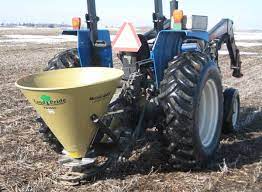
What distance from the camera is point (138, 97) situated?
15.7 ft

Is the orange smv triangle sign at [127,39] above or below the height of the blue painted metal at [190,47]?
above

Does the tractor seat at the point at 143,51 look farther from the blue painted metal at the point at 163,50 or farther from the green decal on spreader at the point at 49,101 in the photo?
the green decal on spreader at the point at 49,101

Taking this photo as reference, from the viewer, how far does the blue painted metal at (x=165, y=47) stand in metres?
4.67

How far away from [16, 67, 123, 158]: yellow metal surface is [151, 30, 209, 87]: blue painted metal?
58 centimetres

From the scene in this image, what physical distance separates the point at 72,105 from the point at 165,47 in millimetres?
1505

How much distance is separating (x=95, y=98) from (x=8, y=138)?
7.87 feet

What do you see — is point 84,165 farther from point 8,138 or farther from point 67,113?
point 8,138

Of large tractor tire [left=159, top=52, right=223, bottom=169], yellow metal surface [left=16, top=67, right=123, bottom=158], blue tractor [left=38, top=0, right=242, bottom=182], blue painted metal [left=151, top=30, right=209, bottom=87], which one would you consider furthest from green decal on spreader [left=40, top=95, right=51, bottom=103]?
blue painted metal [left=151, top=30, right=209, bottom=87]

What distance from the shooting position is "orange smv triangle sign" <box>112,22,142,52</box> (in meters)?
4.83

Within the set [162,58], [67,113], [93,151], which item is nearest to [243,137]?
[162,58]

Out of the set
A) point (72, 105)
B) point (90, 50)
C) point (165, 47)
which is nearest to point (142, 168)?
point (72, 105)

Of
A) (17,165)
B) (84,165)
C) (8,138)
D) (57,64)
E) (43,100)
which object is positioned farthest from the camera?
(8,138)

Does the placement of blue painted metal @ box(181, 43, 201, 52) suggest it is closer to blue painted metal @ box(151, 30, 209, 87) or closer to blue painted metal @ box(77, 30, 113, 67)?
blue painted metal @ box(151, 30, 209, 87)

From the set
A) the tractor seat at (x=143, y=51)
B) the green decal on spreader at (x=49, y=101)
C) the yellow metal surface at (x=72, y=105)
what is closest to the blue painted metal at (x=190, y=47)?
the tractor seat at (x=143, y=51)
